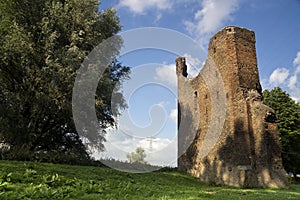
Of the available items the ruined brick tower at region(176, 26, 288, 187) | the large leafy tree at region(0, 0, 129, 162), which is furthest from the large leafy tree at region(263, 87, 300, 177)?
the large leafy tree at region(0, 0, 129, 162)

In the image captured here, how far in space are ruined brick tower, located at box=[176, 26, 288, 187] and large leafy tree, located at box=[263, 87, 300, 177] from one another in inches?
582

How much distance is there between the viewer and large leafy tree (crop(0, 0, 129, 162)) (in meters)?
15.7

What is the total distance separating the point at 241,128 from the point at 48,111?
11.4 m

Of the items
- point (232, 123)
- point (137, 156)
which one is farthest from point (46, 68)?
point (137, 156)

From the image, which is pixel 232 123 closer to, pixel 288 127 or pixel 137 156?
pixel 288 127

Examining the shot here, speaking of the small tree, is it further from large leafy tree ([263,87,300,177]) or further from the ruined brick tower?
large leafy tree ([263,87,300,177])

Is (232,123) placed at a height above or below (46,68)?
below

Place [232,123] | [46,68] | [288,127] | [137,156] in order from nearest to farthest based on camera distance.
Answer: [46,68] → [232,123] → [288,127] → [137,156]

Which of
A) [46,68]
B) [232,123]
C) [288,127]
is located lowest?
[232,123]

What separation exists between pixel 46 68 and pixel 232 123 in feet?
37.1

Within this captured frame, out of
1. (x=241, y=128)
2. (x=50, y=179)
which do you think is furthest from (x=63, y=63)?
(x=241, y=128)

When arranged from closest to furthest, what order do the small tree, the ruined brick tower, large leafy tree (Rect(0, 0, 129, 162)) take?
large leafy tree (Rect(0, 0, 129, 162)) → the ruined brick tower → the small tree

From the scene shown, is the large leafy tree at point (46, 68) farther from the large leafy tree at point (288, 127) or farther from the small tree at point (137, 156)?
the large leafy tree at point (288, 127)

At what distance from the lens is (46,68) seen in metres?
15.7
